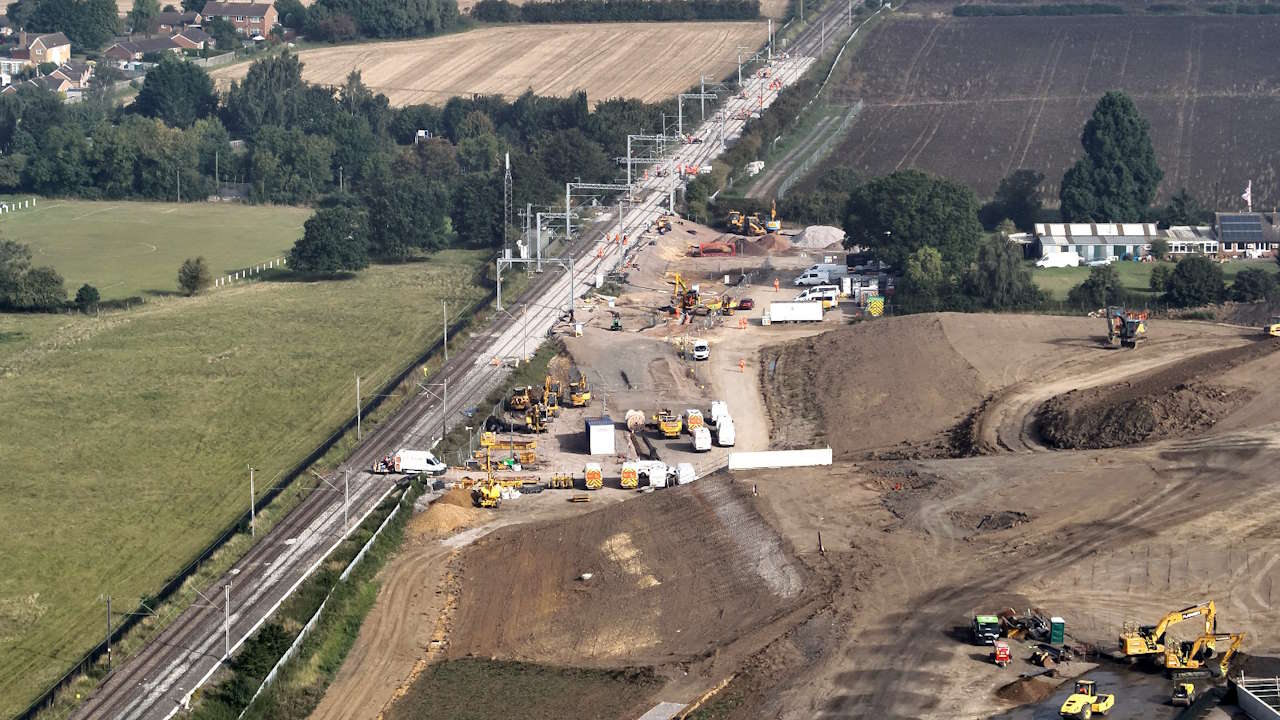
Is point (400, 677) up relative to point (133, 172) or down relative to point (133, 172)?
down

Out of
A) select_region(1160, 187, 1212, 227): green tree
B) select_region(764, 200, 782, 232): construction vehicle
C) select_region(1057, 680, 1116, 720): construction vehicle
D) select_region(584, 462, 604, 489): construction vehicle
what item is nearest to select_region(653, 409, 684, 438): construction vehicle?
select_region(584, 462, 604, 489): construction vehicle

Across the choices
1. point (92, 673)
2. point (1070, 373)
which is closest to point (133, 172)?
point (1070, 373)

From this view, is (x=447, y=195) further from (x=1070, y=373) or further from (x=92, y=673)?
(x=92, y=673)

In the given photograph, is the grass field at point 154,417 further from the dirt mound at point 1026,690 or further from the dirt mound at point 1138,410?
the dirt mound at point 1138,410

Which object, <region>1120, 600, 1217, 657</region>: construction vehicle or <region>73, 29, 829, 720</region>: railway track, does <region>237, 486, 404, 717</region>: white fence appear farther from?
<region>1120, 600, 1217, 657</region>: construction vehicle

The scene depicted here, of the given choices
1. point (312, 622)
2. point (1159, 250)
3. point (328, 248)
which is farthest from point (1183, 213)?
point (312, 622)

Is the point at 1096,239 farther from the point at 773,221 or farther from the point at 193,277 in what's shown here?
the point at 193,277
